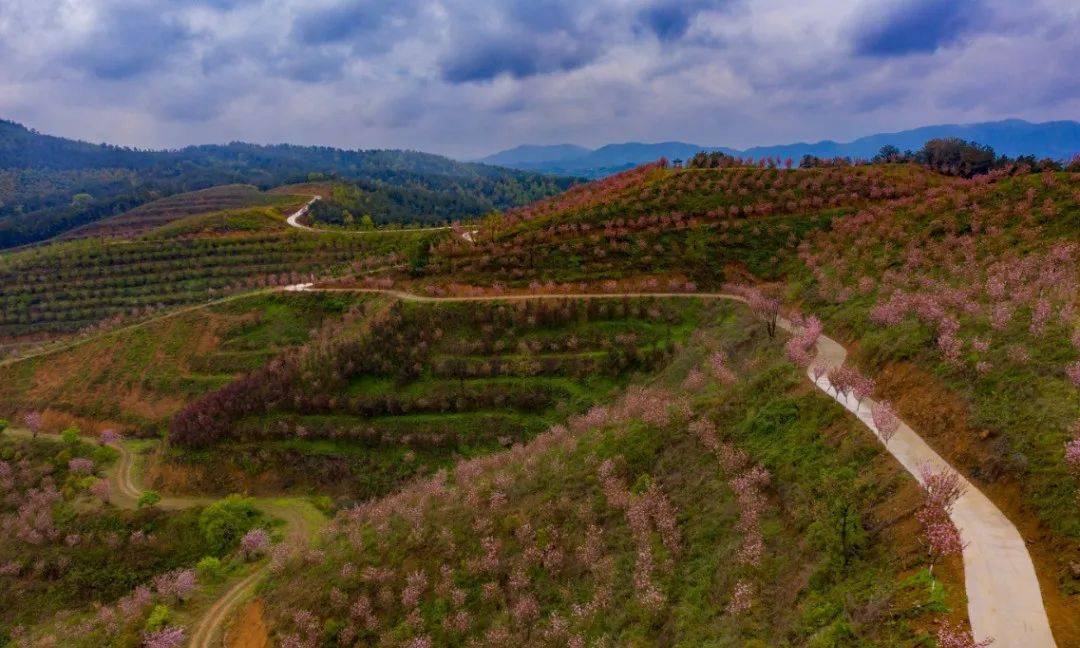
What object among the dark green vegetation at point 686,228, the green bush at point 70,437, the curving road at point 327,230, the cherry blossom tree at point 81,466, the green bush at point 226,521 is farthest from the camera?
the curving road at point 327,230

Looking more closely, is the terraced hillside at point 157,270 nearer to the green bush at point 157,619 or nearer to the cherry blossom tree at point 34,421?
the cherry blossom tree at point 34,421

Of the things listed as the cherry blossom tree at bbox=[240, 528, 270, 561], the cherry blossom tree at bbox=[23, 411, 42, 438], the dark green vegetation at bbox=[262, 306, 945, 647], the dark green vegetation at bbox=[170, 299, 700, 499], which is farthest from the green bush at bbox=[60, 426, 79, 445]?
the dark green vegetation at bbox=[262, 306, 945, 647]

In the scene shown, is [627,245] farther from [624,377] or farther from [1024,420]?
[1024,420]

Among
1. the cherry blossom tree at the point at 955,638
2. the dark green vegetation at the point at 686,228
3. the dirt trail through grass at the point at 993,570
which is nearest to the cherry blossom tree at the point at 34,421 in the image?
the dark green vegetation at the point at 686,228

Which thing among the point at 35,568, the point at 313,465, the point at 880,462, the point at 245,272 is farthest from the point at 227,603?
the point at 245,272

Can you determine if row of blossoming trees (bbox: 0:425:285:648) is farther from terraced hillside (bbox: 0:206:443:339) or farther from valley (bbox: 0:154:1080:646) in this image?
terraced hillside (bbox: 0:206:443:339)

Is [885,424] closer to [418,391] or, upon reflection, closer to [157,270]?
[418,391]
